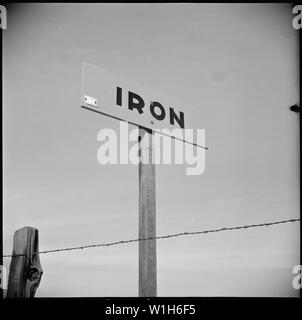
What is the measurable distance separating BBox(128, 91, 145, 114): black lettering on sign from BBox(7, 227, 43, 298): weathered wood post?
0.81 m

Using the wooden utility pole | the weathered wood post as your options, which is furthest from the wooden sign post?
the weathered wood post

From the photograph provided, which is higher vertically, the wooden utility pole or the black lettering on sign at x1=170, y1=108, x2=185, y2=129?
the black lettering on sign at x1=170, y1=108, x2=185, y2=129

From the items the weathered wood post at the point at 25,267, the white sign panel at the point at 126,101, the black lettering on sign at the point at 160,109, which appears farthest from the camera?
the weathered wood post at the point at 25,267

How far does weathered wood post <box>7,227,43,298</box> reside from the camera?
2.11 metres

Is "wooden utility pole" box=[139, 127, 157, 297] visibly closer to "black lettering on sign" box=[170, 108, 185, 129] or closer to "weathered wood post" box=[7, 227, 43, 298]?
"black lettering on sign" box=[170, 108, 185, 129]

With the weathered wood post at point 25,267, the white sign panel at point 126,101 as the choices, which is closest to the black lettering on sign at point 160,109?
the white sign panel at point 126,101

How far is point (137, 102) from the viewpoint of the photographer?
5.52 ft

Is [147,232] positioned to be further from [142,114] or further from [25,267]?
[25,267]

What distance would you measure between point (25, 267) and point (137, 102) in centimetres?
105

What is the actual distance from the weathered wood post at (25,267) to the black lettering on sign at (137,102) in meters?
0.81

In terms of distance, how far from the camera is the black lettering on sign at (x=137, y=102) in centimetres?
166

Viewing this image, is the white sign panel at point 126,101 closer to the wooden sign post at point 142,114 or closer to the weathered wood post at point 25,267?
the wooden sign post at point 142,114
